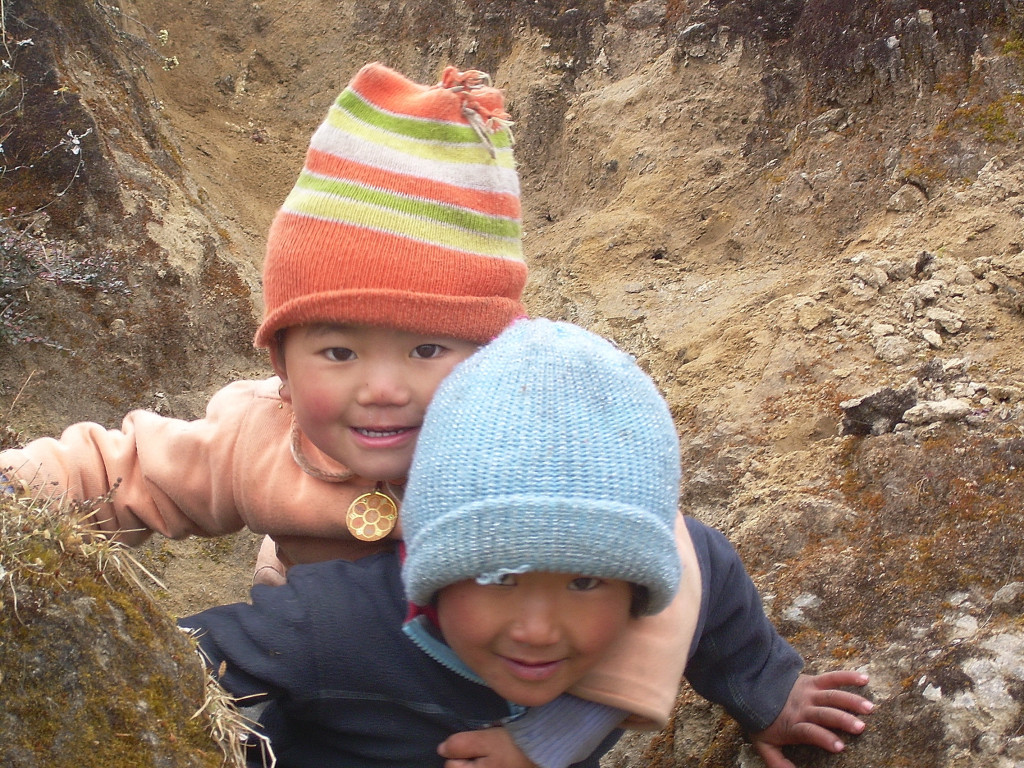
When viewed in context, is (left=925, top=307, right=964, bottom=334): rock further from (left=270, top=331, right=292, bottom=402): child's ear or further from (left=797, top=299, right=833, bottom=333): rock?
(left=270, top=331, right=292, bottom=402): child's ear

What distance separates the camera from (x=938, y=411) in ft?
9.60

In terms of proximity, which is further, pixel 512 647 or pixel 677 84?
pixel 677 84

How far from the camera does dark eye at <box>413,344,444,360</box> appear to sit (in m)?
2.17

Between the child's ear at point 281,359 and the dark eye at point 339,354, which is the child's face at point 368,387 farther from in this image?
the child's ear at point 281,359

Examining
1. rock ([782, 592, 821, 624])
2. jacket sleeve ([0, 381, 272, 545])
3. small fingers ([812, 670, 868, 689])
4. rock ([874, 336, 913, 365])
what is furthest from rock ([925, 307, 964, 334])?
jacket sleeve ([0, 381, 272, 545])

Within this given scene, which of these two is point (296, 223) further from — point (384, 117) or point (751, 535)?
point (751, 535)

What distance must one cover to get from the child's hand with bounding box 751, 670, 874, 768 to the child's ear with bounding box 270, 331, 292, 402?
4.84 ft

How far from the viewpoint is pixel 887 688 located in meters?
2.22

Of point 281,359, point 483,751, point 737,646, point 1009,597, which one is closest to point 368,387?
point 281,359

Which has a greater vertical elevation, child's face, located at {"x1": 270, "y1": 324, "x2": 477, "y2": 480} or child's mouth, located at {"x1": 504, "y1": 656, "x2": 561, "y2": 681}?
child's face, located at {"x1": 270, "y1": 324, "x2": 477, "y2": 480}

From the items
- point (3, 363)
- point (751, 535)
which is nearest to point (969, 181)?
point (751, 535)

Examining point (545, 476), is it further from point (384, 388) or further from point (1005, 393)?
point (1005, 393)

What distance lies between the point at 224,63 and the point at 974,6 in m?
6.03

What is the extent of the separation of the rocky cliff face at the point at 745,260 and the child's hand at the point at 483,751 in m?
0.75
